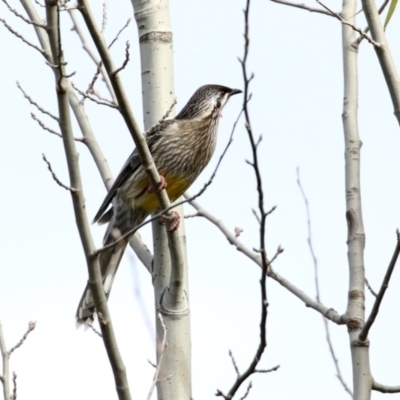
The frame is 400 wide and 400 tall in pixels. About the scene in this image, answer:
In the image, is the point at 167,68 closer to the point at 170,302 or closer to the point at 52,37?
the point at 170,302

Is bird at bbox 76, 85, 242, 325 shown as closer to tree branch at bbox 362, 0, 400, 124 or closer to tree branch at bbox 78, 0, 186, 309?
tree branch at bbox 78, 0, 186, 309

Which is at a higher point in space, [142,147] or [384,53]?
[384,53]

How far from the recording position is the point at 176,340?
415 centimetres

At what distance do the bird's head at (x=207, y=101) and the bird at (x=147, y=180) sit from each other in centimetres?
9

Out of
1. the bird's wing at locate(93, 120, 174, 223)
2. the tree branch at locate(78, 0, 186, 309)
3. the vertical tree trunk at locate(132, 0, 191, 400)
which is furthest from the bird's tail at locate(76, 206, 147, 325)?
the tree branch at locate(78, 0, 186, 309)

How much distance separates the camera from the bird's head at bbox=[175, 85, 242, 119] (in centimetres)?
645

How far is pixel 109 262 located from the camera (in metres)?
5.59

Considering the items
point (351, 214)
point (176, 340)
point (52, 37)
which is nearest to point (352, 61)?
point (351, 214)

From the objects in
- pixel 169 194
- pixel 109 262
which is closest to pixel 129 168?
pixel 169 194

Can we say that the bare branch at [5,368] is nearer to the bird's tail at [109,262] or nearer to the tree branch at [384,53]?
the bird's tail at [109,262]

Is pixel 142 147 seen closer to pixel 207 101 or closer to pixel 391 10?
pixel 391 10

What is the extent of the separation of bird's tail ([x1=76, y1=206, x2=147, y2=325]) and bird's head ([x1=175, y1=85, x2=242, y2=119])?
1064 mm

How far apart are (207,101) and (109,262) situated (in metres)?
1.69

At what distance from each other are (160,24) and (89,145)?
866 millimetres
